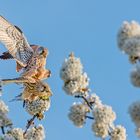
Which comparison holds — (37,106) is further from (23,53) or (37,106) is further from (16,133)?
(23,53)

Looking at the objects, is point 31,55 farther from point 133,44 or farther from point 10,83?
point 133,44

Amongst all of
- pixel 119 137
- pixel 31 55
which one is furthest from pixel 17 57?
pixel 119 137

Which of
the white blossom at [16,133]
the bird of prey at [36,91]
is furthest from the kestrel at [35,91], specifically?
the white blossom at [16,133]

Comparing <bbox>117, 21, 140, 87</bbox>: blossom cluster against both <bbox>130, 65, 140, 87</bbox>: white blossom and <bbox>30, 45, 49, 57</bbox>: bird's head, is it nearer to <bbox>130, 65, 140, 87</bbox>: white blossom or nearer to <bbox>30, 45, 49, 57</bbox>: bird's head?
<bbox>130, 65, 140, 87</bbox>: white blossom

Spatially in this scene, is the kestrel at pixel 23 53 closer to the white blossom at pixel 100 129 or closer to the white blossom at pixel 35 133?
the white blossom at pixel 35 133

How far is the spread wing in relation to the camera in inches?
311

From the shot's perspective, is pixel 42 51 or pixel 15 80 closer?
pixel 15 80

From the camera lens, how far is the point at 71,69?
7820 millimetres

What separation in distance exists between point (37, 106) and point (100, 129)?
0.96 meters

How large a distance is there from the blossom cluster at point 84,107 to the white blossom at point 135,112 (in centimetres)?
112

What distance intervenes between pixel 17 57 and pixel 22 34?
0.34 metres

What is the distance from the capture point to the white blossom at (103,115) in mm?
7984

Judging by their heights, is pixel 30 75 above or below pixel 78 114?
above

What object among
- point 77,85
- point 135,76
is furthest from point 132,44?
point 77,85
